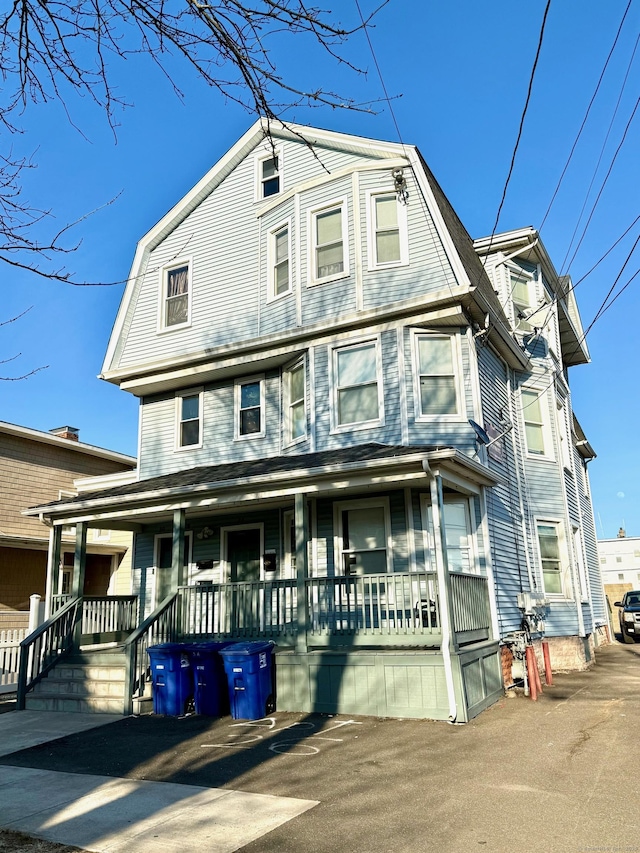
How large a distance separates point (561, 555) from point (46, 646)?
10.8m

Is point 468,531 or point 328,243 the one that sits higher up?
point 328,243

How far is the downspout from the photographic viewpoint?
933cm

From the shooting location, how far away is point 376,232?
13.5 metres

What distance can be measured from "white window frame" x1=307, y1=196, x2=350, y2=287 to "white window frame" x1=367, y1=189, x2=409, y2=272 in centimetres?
46

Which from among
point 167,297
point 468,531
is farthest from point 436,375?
point 167,297

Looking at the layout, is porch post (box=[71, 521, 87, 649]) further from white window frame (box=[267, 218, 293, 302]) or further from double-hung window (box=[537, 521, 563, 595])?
double-hung window (box=[537, 521, 563, 595])

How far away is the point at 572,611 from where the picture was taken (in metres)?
15.2

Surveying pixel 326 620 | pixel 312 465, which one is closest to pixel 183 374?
pixel 312 465

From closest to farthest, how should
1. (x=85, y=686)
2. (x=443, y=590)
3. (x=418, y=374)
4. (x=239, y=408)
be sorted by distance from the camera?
(x=443, y=590), (x=85, y=686), (x=418, y=374), (x=239, y=408)

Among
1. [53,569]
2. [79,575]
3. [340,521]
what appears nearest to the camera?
[340,521]

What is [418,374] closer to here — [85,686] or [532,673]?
[532,673]

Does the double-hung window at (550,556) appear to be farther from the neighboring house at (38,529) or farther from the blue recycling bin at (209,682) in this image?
the neighboring house at (38,529)

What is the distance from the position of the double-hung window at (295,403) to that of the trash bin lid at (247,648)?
4459 millimetres

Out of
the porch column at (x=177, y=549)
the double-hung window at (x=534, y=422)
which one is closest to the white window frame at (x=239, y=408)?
the porch column at (x=177, y=549)
